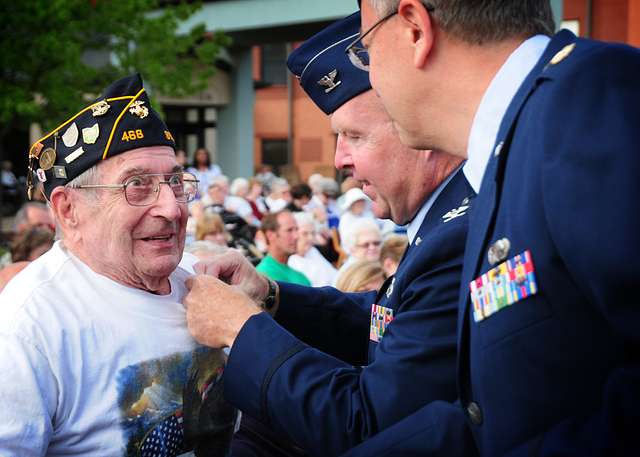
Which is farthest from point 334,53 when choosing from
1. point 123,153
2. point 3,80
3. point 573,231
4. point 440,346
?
point 3,80

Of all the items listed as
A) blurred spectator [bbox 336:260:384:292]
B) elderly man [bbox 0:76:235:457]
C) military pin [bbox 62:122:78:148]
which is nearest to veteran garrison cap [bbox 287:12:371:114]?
elderly man [bbox 0:76:235:457]

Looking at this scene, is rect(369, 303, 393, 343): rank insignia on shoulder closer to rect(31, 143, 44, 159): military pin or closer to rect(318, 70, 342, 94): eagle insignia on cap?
rect(318, 70, 342, 94): eagle insignia on cap

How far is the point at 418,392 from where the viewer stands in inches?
77.0

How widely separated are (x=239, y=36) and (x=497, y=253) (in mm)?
17714

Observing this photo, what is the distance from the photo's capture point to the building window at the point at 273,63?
32.9 metres

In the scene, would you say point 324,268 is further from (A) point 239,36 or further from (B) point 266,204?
(A) point 239,36

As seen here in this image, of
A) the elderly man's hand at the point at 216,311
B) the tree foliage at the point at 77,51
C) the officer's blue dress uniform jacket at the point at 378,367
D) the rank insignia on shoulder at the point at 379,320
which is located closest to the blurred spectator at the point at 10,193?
the tree foliage at the point at 77,51

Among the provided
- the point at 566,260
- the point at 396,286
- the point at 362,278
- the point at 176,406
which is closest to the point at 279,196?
the point at 362,278

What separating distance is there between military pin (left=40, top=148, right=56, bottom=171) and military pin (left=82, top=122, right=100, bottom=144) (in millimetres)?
127

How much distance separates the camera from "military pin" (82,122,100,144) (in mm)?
2529

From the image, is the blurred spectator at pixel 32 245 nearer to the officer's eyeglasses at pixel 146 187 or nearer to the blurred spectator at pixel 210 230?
the blurred spectator at pixel 210 230

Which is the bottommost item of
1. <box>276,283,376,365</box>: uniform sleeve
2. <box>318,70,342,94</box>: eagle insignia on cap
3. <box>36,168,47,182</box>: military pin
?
<box>276,283,376,365</box>: uniform sleeve

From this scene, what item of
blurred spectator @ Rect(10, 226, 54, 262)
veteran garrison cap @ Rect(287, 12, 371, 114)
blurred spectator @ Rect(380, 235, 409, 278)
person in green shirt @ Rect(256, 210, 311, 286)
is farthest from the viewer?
person in green shirt @ Rect(256, 210, 311, 286)

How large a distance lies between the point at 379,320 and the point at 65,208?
1.06 meters
